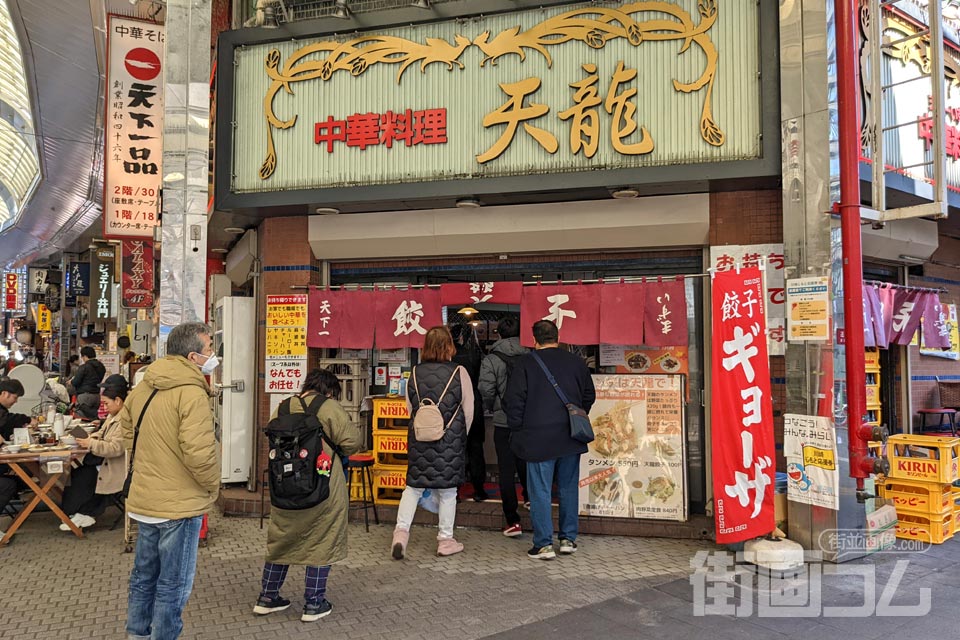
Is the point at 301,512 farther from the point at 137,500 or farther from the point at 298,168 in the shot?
the point at 298,168

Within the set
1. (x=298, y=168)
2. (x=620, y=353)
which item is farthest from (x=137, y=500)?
(x=620, y=353)

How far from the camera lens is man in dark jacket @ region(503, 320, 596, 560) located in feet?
21.0

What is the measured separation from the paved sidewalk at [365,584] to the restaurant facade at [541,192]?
47.3 inches

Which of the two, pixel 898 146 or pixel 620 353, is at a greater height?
pixel 898 146

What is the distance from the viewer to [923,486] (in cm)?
682

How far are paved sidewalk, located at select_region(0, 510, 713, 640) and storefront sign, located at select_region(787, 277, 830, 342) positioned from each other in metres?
2.34

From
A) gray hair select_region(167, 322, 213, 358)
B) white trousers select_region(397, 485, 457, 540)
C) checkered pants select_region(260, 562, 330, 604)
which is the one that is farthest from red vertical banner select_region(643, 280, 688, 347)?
gray hair select_region(167, 322, 213, 358)

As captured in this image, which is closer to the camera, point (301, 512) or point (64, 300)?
point (301, 512)

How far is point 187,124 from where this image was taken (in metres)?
7.04

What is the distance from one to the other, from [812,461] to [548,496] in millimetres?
2393

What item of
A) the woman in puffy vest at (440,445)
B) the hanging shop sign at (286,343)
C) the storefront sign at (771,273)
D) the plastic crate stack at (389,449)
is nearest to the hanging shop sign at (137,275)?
the hanging shop sign at (286,343)

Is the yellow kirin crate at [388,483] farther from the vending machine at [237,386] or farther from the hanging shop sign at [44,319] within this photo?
the hanging shop sign at [44,319]

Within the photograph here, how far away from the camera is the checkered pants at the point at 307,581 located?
4.99 m

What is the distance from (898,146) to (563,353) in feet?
15.5
